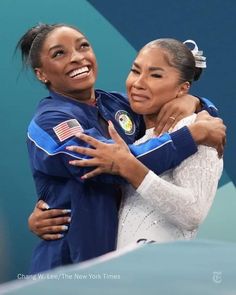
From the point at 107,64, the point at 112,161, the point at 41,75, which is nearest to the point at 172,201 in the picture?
the point at 112,161

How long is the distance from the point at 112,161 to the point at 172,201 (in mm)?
151

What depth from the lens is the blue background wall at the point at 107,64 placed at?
8.30ft

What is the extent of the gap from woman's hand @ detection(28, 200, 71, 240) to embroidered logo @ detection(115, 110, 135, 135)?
265 mm

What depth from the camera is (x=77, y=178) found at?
160 cm

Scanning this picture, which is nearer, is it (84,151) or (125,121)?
(84,151)

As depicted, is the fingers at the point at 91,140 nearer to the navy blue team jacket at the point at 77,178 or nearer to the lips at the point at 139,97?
the navy blue team jacket at the point at 77,178

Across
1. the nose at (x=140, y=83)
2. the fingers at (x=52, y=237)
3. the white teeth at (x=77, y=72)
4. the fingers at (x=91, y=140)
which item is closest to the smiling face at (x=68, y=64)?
the white teeth at (x=77, y=72)

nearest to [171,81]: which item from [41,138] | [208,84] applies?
[41,138]

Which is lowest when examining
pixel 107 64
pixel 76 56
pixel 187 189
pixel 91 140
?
pixel 187 189

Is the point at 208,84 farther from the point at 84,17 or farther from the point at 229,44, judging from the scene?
the point at 84,17

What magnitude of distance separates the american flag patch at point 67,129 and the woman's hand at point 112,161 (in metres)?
0.04

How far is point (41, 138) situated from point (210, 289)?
1010mm

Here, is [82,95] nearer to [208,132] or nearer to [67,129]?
[67,129]

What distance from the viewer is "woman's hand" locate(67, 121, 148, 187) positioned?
59.7 inches
